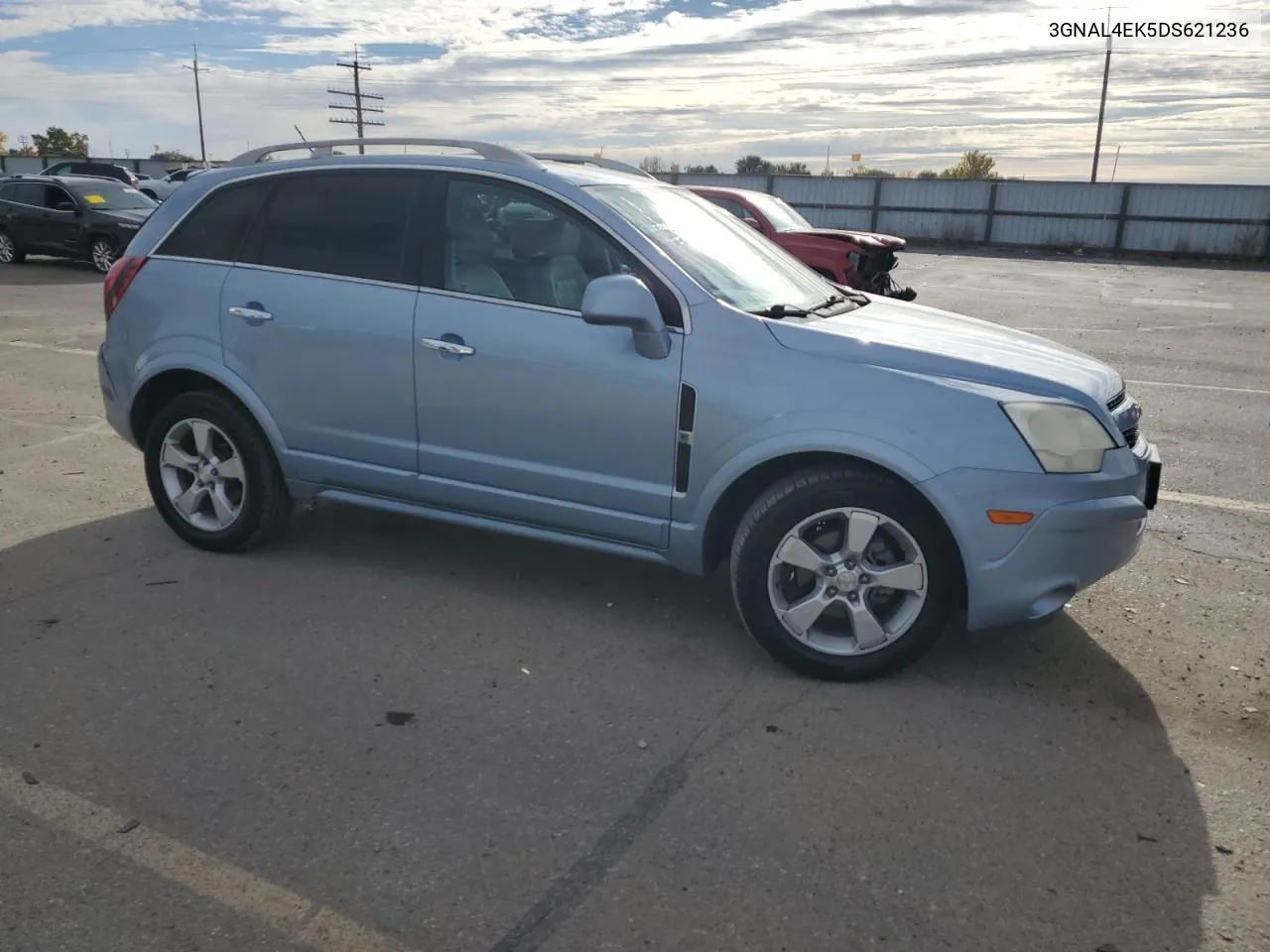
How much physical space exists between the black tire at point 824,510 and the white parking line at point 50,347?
27.3 feet

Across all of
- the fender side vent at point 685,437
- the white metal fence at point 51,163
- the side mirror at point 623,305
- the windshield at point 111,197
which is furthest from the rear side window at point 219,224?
the white metal fence at point 51,163

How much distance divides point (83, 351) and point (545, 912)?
370 inches

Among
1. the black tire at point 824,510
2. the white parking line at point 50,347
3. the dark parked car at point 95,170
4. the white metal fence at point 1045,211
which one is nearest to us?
the black tire at point 824,510

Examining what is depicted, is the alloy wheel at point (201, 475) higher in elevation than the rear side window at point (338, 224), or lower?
lower

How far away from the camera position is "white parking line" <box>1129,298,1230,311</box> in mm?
16641

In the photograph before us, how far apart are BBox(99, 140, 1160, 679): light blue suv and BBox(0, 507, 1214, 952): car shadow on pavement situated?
1.18 ft

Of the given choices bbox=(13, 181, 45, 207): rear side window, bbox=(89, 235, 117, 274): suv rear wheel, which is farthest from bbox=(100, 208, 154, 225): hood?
bbox=(13, 181, 45, 207): rear side window

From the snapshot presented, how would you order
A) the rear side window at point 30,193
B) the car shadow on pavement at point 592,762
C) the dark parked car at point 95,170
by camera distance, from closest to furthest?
the car shadow on pavement at point 592,762 → the rear side window at point 30,193 → the dark parked car at point 95,170

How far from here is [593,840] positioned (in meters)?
2.89

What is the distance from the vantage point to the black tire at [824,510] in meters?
3.65

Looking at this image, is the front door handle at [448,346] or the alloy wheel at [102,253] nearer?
the front door handle at [448,346]

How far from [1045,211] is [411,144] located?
31.4 meters

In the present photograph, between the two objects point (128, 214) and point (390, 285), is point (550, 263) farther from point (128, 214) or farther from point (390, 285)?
point (128, 214)

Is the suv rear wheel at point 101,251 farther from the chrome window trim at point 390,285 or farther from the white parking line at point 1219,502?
the white parking line at point 1219,502
